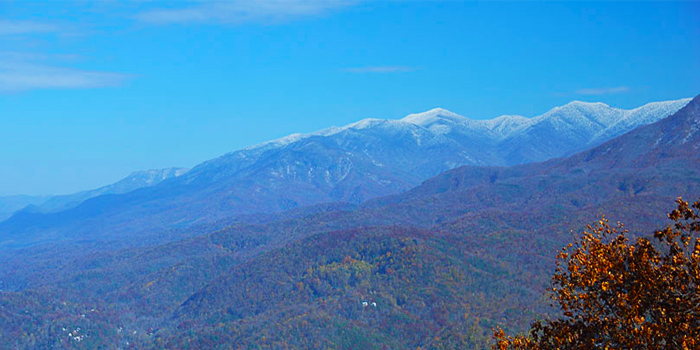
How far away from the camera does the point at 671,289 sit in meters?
21.7

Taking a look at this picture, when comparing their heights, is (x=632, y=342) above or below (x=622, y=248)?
below

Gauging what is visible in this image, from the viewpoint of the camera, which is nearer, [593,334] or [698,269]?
[698,269]

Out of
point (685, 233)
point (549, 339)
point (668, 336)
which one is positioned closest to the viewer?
point (668, 336)

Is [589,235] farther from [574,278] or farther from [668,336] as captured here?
[668,336]

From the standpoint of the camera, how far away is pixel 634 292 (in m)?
21.6

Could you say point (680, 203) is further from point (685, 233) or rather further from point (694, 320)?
point (694, 320)

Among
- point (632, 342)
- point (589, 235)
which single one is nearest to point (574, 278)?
point (589, 235)

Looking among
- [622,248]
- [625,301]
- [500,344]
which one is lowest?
[500,344]

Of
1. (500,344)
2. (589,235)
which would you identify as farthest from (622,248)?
(500,344)

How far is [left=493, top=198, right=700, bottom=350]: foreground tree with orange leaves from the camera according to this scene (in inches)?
822

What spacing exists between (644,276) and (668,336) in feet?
6.70

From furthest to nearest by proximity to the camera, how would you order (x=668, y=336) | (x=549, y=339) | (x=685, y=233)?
1. (x=549, y=339)
2. (x=685, y=233)
3. (x=668, y=336)

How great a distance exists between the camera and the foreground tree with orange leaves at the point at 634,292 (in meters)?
20.9

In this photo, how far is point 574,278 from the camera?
23.1 m
